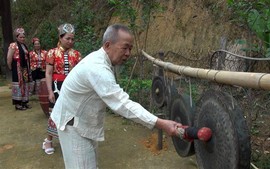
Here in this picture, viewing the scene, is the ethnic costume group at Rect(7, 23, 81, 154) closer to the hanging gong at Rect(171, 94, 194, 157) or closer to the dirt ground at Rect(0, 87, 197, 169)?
the dirt ground at Rect(0, 87, 197, 169)

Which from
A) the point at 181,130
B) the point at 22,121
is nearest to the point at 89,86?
the point at 181,130

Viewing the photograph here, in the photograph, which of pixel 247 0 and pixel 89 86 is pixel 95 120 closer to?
pixel 89 86

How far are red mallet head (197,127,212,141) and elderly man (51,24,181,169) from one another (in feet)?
0.45

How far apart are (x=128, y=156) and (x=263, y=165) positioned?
63.6 inches

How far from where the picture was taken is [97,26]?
1137 cm

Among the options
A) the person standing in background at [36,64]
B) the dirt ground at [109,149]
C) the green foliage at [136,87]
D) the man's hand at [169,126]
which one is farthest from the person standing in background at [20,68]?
the man's hand at [169,126]

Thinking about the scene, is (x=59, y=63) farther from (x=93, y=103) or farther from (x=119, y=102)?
(x=119, y=102)

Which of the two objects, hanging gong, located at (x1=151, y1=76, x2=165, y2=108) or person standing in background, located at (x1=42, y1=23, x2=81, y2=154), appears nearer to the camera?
person standing in background, located at (x1=42, y1=23, x2=81, y2=154)

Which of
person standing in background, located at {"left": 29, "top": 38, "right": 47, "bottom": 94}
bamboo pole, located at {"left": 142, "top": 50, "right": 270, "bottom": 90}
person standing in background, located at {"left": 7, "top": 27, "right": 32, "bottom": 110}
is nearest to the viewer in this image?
bamboo pole, located at {"left": 142, "top": 50, "right": 270, "bottom": 90}

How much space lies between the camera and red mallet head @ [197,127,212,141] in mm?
1867

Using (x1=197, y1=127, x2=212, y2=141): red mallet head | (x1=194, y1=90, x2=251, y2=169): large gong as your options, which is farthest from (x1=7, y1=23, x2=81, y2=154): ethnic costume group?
(x1=197, y1=127, x2=212, y2=141): red mallet head

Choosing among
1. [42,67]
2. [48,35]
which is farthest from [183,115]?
[48,35]

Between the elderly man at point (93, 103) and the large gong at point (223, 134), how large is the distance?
9.1 inches

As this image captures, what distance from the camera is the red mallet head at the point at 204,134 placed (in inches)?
73.5
